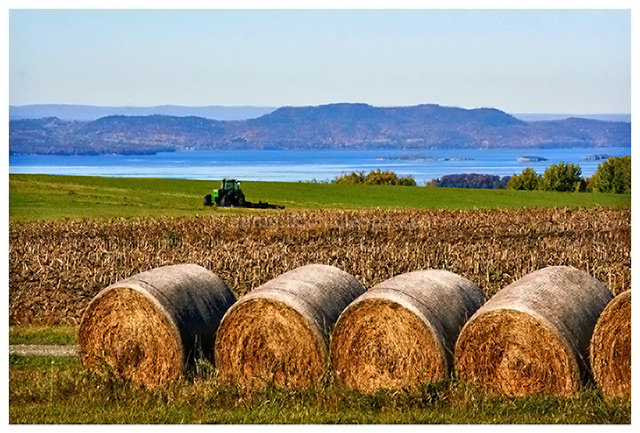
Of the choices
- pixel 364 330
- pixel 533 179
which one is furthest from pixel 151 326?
pixel 533 179

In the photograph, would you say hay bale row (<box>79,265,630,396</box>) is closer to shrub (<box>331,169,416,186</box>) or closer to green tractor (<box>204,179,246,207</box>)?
green tractor (<box>204,179,246,207</box>)

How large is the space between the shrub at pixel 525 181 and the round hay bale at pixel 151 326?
81203 millimetres

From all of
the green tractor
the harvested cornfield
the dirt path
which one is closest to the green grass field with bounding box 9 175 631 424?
the dirt path

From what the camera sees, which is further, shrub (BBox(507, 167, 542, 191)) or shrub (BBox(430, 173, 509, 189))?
shrub (BBox(507, 167, 542, 191))

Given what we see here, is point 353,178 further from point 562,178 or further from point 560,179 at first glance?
point 562,178

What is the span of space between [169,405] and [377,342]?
281cm

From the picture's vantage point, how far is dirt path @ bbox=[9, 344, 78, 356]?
53.9ft

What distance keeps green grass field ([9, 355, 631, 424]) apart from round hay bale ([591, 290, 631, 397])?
0.20m

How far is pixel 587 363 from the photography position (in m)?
12.0

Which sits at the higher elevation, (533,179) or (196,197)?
(533,179)

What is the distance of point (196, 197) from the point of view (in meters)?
62.2

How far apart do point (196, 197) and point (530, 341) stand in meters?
51.4
